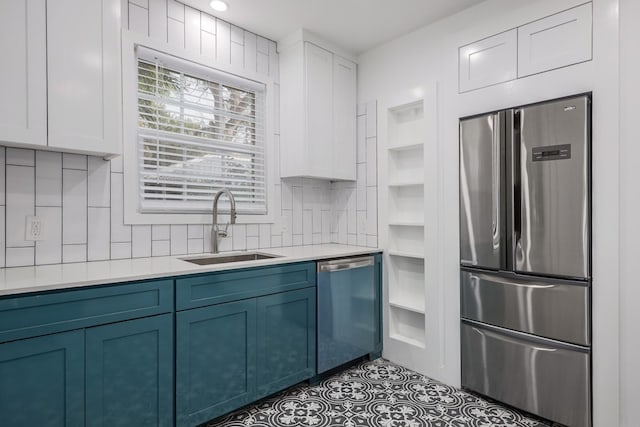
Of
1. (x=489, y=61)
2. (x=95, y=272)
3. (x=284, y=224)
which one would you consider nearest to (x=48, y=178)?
(x=95, y=272)

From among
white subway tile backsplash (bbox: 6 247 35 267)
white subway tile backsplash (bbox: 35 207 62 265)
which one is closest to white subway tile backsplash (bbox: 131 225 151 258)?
white subway tile backsplash (bbox: 35 207 62 265)

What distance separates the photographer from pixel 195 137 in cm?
258

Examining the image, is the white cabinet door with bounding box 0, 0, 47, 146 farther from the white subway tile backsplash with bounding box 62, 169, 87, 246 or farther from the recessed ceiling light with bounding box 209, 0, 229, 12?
the recessed ceiling light with bounding box 209, 0, 229, 12

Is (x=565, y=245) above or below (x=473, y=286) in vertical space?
above

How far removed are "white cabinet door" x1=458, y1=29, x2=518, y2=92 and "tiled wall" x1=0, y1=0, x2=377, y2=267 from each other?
837mm

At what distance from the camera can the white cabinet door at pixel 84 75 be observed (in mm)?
1717

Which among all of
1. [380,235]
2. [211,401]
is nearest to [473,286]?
[380,235]

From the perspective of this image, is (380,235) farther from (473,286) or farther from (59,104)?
(59,104)

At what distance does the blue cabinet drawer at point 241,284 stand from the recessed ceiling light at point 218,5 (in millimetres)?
1750

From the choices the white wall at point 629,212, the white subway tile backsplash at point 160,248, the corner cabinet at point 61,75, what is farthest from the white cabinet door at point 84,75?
the white wall at point 629,212

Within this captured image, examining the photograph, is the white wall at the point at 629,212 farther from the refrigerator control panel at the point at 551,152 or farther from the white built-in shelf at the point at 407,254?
the white built-in shelf at the point at 407,254

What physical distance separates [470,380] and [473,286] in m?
0.62

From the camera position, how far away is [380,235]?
303 centimetres

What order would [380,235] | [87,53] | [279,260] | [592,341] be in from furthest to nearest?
[380,235] < [279,260] < [592,341] < [87,53]
